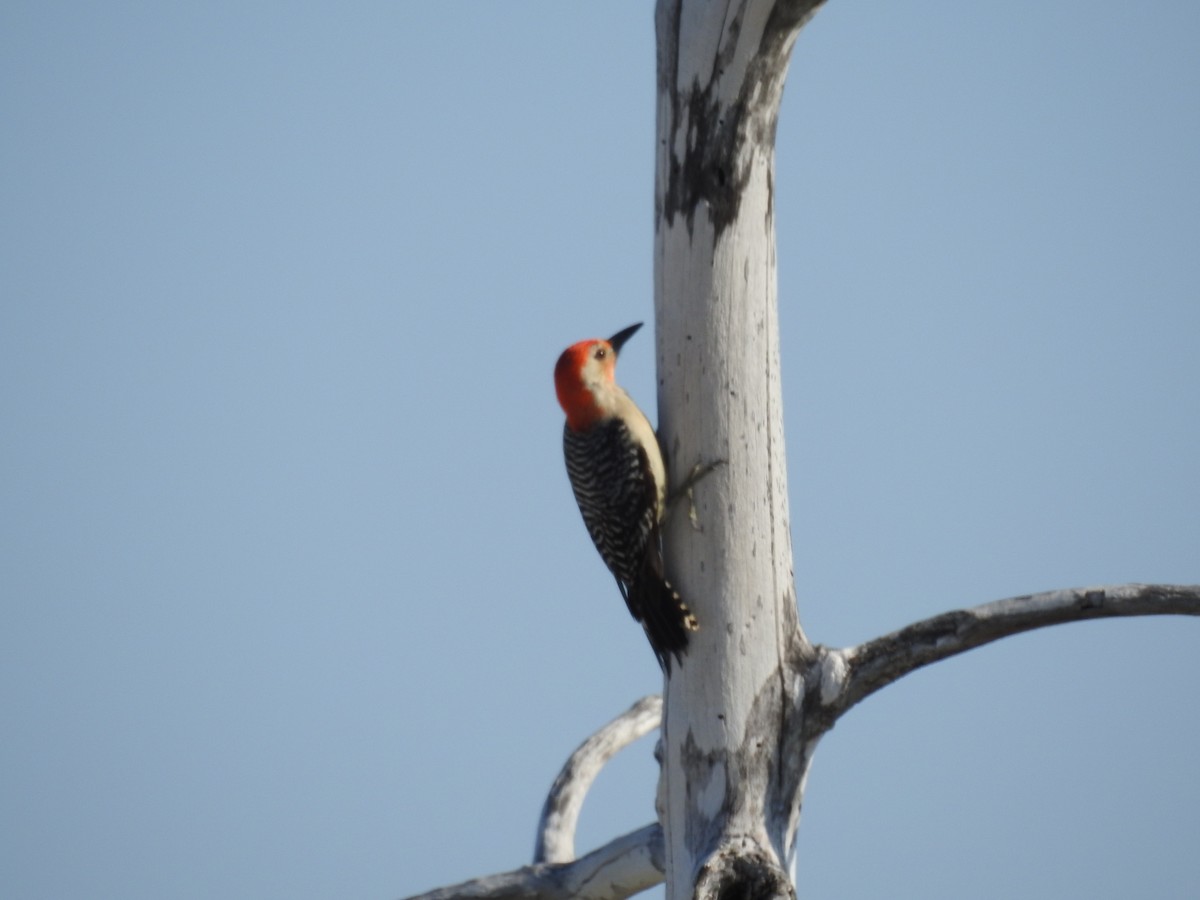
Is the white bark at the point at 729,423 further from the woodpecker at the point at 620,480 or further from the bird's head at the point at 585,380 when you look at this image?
the bird's head at the point at 585,380

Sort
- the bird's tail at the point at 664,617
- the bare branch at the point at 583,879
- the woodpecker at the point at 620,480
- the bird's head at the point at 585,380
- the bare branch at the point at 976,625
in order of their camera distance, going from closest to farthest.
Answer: the bare branch at the point at 976,625, the bird's tail at the point at 664,617, the woodpecker at the point at 620,480, the bare branch at the point at 583,879, the bird's head at the point at 585,380

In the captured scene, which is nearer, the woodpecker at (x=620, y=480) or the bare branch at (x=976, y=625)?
the bare branch at (x=976, y=625)

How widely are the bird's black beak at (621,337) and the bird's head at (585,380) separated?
0.13ft

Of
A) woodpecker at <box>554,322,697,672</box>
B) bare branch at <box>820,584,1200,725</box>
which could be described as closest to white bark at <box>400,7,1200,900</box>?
bare branch at <box>820,584,1200,725</box>

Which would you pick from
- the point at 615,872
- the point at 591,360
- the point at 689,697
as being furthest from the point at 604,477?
the point at 615,872

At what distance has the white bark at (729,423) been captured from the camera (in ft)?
15.0

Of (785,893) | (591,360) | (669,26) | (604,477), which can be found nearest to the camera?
(785,893)

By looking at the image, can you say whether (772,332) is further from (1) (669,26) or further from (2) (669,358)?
(1) (669,26)

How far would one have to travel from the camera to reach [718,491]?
4664 mm

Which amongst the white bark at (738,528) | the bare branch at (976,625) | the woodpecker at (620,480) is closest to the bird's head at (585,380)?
the woodpecker at (620,480)

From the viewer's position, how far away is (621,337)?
612cm

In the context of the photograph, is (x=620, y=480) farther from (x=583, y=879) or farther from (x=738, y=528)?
(x=583, y=879)

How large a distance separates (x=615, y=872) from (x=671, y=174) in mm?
2531

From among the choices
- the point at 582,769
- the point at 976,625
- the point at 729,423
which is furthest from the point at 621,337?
the point at 976,625
